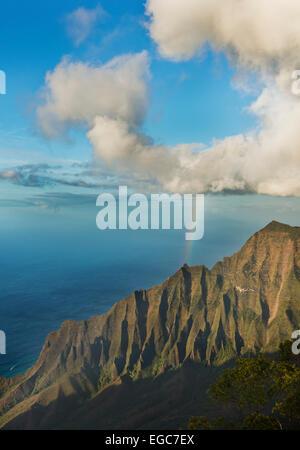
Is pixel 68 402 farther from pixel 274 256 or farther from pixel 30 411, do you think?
pixel 274 256

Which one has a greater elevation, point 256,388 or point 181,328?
point 256,388

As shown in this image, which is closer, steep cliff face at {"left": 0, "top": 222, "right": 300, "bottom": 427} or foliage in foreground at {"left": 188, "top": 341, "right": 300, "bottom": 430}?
foliage in foreground at {"left": 188, "top": 341, "right": 300, "bottom": 430}

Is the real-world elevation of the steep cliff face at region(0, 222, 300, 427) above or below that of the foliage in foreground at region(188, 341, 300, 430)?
below

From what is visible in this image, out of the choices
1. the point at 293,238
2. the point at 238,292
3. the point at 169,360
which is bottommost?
the point at 169,360

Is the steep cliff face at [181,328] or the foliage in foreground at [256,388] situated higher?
the foliage in foreground at [256,388]

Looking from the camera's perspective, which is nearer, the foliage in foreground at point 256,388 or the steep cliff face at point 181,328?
the foliage in foreground at point 256,388

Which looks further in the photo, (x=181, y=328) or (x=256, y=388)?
(x=181, y=328)
